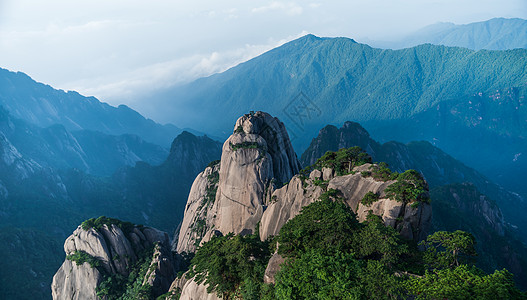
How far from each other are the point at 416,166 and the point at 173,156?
107002mm

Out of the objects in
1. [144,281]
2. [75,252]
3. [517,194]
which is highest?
[75,252]

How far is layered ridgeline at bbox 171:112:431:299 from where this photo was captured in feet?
91.0

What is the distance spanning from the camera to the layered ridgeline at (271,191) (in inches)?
1093

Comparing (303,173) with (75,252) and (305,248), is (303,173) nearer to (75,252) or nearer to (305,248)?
(305,248)

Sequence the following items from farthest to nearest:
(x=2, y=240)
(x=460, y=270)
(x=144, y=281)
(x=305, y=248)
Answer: (x=2, y=240) < (x=144, y=281) < (x=305, y=248) < (x=460, y=270)

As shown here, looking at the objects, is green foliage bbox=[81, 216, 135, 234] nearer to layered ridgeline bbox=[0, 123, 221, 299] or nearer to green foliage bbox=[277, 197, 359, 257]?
green foliage bbox=[277, 197, 359, 257]

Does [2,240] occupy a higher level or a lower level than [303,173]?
lower

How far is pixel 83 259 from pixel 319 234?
3474 centimetres

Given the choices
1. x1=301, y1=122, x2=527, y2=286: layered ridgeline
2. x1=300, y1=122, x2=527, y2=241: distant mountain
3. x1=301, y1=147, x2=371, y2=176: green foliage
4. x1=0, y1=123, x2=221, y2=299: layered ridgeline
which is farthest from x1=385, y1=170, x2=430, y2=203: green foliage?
x1=300, y1=122, x2=527, y2=241: distant mountain

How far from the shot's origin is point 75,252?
43.1m

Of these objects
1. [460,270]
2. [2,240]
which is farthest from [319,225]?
[2,240]

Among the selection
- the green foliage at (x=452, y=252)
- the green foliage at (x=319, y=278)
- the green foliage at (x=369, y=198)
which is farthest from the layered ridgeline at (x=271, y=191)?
the green foliage at (x=452, y=252)

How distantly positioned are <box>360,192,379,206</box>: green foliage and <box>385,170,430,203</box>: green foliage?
54.2 inches

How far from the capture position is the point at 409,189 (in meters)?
27.3
